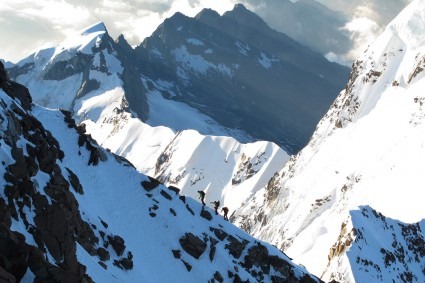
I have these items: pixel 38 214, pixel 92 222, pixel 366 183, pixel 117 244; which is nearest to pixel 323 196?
pixel 366 183

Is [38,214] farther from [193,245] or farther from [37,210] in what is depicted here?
[193,245]

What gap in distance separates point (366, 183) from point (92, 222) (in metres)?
85.4

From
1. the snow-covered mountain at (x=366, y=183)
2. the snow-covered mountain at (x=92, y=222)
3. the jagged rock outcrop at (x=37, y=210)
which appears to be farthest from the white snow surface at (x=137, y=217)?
the snow-covered mountain at (x=366, y=183)

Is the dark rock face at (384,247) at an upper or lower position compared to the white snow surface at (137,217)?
upper

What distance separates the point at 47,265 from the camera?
21.9 meters

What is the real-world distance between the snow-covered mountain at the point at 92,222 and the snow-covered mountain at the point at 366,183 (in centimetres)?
2630

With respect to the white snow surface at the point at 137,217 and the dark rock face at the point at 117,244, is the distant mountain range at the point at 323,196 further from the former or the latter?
the dark rock face at the point at 117,244

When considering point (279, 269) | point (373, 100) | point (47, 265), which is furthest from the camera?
point (373, 100)

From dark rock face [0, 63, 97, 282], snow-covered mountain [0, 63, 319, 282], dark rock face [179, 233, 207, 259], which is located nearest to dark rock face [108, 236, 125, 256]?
snow-covered mountain [0, 63, 319, 282]

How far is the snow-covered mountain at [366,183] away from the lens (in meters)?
75.2

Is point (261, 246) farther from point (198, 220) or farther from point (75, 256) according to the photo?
point (75, 256)

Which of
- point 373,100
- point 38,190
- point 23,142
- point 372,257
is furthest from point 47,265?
point 373,100

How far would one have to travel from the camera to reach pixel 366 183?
372ft

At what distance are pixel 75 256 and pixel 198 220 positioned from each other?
23.6 metres
